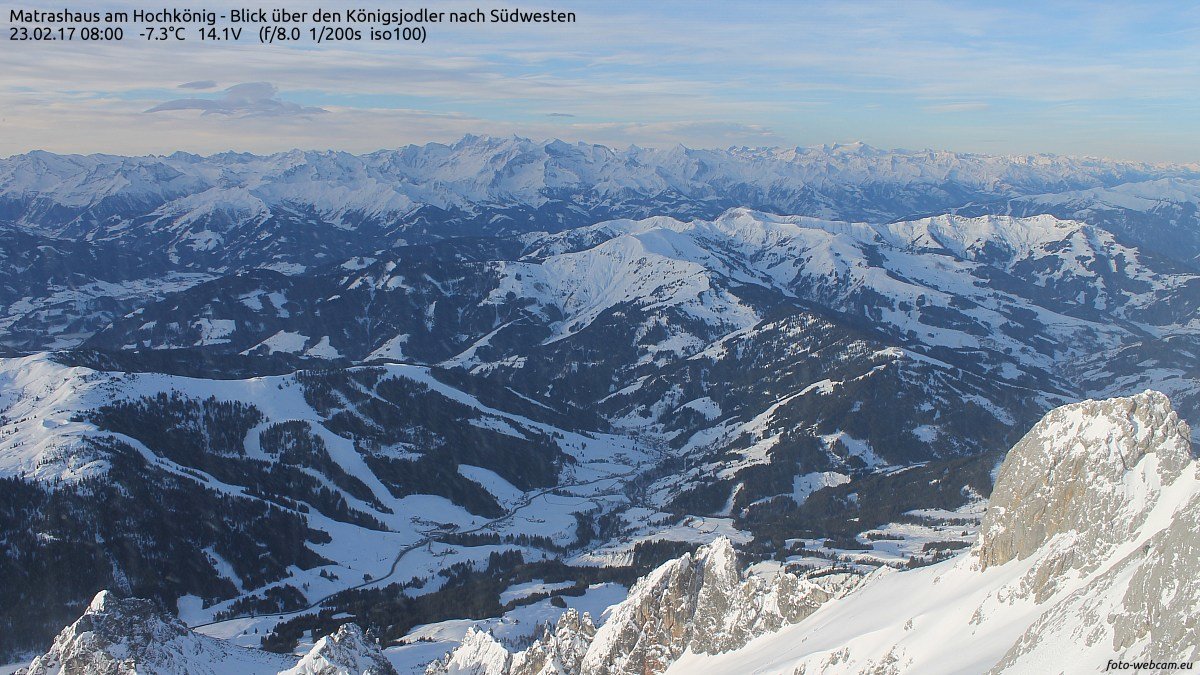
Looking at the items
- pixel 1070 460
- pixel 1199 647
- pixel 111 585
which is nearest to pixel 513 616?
pixel 111 585

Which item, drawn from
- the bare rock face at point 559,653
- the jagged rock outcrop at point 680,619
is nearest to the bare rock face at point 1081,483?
the jagged rock outcrop at point 680,619

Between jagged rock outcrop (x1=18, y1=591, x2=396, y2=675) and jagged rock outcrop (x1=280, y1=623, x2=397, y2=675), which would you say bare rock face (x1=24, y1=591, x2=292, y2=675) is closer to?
jagged rock outcrop (x1=18, y1=591, x2=396, y2=675)

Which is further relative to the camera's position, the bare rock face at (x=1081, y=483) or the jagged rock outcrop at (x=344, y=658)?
the jagged rock outcrop at (x=344, y=658)

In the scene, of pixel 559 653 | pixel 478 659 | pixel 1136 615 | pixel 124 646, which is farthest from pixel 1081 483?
pixel 124 646

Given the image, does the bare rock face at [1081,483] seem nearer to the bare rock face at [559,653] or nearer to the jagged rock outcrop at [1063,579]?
the jagged rock outcrop at [1063,579]

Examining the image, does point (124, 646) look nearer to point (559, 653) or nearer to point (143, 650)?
point (143, 650)

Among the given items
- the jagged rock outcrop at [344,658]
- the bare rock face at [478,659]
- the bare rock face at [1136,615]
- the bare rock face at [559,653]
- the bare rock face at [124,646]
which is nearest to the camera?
the bare rock face at [1136,615]

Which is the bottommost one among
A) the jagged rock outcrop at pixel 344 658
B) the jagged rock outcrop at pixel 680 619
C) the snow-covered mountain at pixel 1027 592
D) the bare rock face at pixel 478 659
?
the bare rock face at pixel 478 659

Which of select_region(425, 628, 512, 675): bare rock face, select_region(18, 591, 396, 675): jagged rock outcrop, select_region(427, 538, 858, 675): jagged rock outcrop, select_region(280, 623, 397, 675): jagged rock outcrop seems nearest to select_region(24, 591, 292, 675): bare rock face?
select_region(18, 591, 396, 675): jagged rock outcrop
